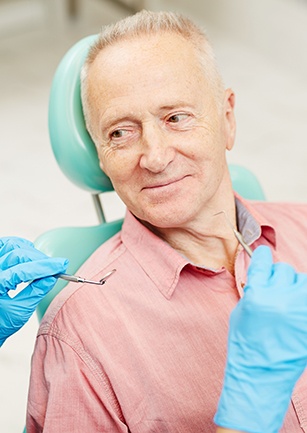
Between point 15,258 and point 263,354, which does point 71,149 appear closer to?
point 15,258

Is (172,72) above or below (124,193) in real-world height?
above

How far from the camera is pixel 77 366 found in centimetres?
164

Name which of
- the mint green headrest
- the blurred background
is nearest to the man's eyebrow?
the mint green headrest

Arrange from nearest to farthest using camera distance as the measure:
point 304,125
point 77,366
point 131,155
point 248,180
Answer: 1. point 77,366
2. point 131,155
3. point 248,180
4. point 304,125

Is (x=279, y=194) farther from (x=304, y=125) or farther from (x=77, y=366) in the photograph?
(x=77, y=366)

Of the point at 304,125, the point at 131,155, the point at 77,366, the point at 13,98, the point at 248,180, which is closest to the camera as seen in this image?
the point at 77,366

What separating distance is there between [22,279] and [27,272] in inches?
0.6

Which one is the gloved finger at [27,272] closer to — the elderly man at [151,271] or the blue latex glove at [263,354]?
the elderly man at [151,271]

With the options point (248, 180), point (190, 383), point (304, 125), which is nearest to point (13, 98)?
point (304, 125)

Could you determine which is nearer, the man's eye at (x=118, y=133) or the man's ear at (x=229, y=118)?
the man's eye at (x=118, y=133)

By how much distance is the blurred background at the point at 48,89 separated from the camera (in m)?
3.45

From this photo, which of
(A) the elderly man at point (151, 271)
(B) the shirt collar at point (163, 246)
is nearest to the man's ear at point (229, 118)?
(A) the elderly man at point (151, 271)

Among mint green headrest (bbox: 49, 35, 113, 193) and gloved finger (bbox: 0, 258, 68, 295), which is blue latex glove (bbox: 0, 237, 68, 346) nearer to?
gloved finger (bbox: 0, 258, 68, 295)

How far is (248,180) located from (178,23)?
21.3 inches
